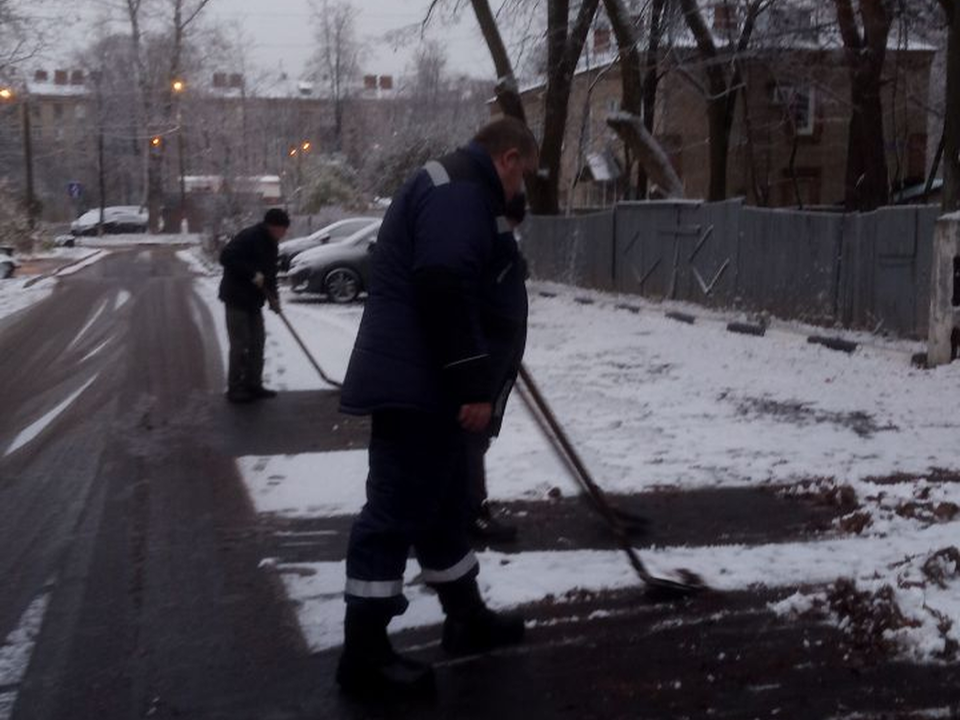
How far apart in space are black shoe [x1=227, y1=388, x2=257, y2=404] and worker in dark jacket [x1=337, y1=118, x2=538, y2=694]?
680cm

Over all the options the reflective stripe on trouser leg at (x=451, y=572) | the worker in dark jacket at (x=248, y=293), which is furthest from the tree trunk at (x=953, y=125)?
the reflective stripe on trouser leg at (x=451, y=572)

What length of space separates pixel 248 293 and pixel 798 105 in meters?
25.2

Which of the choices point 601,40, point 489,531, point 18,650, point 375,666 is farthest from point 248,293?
point 601,40

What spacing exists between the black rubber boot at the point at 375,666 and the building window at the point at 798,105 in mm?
23856

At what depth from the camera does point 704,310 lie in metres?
19.1

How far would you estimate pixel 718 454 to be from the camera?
8180 mm

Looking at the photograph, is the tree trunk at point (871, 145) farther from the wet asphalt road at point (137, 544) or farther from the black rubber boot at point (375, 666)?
the black rubber boot at point (375, 666)

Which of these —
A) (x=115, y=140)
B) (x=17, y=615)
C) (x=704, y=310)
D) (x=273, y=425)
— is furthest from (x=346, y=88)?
(x=17, y=615)

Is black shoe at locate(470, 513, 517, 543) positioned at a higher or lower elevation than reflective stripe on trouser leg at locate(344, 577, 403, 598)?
lower

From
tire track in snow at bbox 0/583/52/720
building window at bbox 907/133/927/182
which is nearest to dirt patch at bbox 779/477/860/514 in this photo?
tire track in snow at bbox 0/583/52/720

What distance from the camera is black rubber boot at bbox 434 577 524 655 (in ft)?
15.1

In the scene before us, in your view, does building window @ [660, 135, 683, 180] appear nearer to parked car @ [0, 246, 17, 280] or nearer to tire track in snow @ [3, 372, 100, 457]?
parked car @ [0, 246, 17, 280]

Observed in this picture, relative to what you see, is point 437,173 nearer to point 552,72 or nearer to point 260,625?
point 260,625

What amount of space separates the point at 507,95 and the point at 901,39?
788 centimetres
